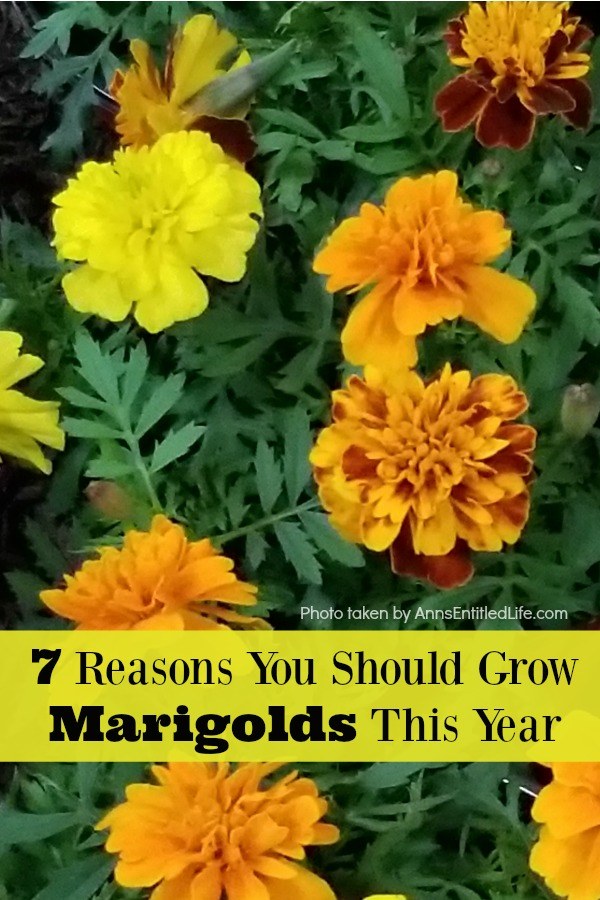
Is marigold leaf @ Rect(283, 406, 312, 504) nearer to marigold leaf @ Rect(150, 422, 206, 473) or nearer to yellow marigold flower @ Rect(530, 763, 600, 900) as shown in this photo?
marigold leaf @ Rect(150, 422, 206, 473)

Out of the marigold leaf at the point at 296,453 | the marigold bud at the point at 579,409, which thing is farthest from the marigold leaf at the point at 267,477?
the marigold bud at the point at 579,409

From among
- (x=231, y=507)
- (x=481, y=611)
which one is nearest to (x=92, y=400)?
(x=231, y=507)

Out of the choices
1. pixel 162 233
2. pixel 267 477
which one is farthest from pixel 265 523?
pixel 162 233

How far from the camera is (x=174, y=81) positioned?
46 cm

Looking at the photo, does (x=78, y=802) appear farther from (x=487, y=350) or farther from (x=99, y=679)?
(x=487, y=350)

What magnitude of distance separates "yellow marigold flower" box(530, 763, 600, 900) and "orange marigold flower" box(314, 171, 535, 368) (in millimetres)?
169

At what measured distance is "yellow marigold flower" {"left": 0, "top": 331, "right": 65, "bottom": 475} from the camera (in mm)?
437

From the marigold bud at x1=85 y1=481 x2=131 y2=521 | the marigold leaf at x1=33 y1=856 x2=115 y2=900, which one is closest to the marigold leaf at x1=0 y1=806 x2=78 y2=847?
the marigold leaf at x1=33 y1=856 x2=115 y2=900

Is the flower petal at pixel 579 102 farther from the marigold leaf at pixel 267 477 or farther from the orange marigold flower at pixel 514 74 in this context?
the marigold leaf at pixel 267 477

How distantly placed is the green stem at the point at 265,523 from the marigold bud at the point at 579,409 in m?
0.10

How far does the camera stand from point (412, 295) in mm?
407

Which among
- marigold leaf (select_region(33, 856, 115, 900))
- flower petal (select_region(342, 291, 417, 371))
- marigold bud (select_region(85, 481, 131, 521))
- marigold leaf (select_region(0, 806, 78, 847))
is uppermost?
flower petal (select_region(342, 291, 417, 371))

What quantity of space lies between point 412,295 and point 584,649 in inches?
5.9

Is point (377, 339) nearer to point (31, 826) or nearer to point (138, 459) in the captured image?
point (138, 459)
